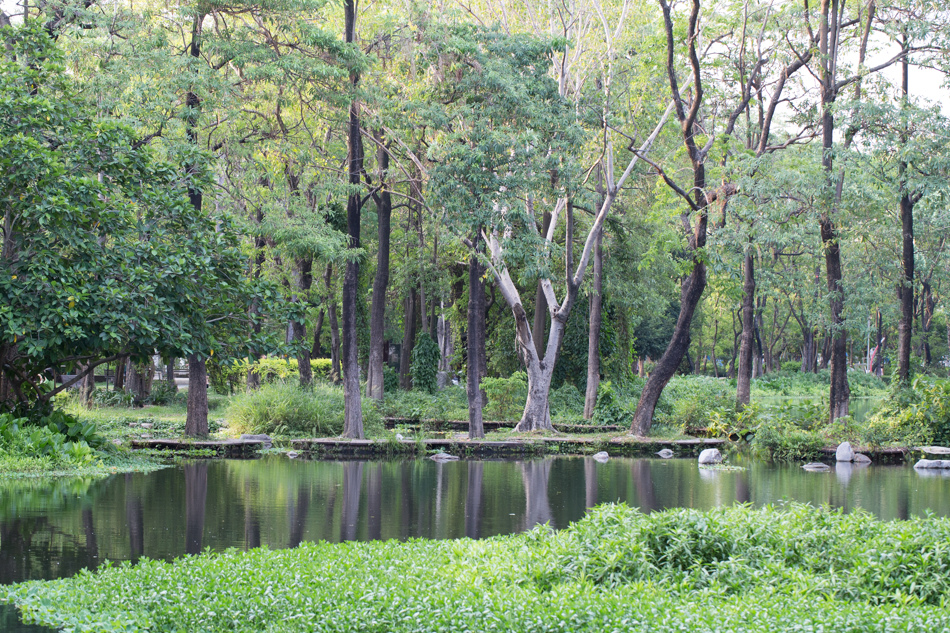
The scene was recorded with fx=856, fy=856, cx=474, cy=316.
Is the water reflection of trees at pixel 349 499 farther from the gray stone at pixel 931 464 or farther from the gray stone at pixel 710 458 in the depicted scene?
the gray stone at pixel 931 464

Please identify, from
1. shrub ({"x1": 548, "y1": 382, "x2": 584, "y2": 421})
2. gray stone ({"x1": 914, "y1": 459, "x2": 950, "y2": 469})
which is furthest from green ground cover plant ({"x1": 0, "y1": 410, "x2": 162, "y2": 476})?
gray stone ({"x1": 914, "y1": 459, "x2": 950, "y2": 469})

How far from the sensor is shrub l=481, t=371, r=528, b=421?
26.4m

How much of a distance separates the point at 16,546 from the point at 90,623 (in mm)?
3434

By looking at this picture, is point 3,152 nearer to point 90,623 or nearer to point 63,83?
point 63,83

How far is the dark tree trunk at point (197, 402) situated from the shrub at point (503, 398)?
970 centimetres

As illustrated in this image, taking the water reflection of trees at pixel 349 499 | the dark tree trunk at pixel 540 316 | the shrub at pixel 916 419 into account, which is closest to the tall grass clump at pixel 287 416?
the water reflection of trees at pixel 349 499

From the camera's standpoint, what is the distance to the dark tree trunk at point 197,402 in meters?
18.8

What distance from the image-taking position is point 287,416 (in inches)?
829

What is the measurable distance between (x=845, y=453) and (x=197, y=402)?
14.6m

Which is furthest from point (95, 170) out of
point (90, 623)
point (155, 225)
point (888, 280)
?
point (888, 280)

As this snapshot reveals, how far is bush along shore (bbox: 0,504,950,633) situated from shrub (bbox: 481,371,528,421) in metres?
18.4

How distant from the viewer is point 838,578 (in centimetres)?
630

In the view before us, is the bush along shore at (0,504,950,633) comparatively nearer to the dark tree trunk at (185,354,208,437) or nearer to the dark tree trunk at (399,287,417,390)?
the dark tree trunk at (185,354,208,437)

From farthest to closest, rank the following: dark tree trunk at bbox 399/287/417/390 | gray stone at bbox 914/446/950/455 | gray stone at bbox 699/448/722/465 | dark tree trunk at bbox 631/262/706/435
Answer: dark tree trunk at bbox 399/287/417/390, dark tree trunk at bbox 631/262/706/435, gray stone at bbox 914/446/950/455, gray stone at bbox 699/448/722/465
